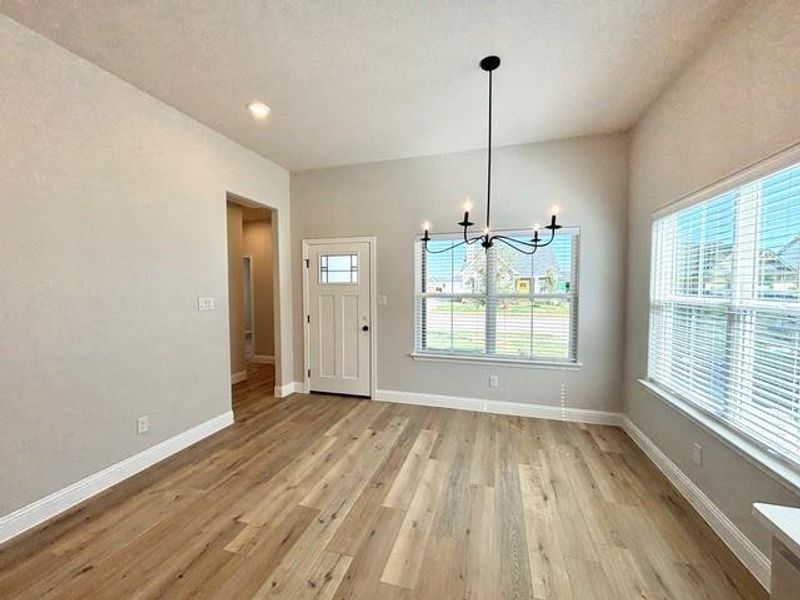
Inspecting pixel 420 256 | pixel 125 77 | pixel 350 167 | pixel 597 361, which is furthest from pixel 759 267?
pixel 125 77

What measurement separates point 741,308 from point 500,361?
2.15 meters

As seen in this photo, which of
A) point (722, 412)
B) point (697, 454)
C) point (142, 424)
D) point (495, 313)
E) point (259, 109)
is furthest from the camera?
point (495, 313)

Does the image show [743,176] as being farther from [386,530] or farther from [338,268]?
[338,268]

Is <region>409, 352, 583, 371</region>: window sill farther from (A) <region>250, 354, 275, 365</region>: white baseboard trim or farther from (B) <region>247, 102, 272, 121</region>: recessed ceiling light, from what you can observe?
(A) <region>250, 354, 275, 365</region>: white baseboard trim

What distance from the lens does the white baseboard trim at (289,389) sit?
172 inches

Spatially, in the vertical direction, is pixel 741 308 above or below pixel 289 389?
above

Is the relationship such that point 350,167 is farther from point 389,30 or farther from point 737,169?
point 737,169

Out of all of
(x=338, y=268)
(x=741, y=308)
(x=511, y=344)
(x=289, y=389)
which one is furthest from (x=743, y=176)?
(x=289, y=389)

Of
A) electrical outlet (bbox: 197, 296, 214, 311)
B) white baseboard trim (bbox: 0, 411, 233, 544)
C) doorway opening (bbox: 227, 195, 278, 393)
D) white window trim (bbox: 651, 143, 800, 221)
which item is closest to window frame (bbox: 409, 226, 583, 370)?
white window trim (bbox: 651, 143, 800, 221)

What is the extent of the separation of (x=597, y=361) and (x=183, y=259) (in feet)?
13.7

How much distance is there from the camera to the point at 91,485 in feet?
7.55

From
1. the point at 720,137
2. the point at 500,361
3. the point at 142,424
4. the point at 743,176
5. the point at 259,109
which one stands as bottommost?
the point at 142,424

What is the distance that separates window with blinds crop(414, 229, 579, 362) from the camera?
360 centimetres

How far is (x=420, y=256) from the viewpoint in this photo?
404cm
